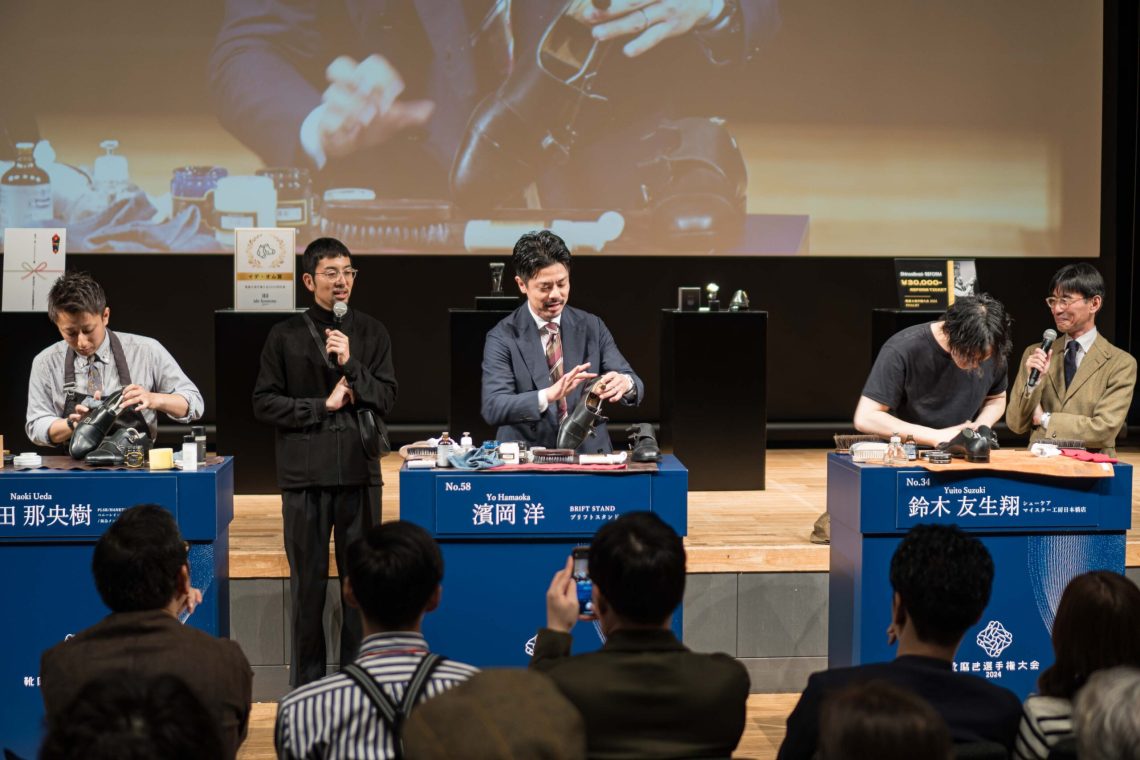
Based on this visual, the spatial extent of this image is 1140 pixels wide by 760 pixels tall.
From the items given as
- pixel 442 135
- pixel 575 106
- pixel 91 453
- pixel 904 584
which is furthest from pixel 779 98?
pixel 904 584

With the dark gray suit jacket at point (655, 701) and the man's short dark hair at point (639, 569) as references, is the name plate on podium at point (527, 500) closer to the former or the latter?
the man's short dark hair at point (639, 569)

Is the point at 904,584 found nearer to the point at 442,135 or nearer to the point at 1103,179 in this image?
the point at 442,135

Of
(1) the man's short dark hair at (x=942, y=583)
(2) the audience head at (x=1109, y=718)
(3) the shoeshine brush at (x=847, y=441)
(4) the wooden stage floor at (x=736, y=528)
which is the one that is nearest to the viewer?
(2) the audience head at (x=1109, y=718)

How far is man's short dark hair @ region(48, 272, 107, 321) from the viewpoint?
4586mm

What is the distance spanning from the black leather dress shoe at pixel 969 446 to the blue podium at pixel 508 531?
0.96m

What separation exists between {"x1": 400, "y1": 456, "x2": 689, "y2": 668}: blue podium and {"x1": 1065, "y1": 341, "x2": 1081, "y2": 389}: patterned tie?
169cm

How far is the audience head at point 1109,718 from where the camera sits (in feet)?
6.99

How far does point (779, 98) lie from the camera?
29.1 ft

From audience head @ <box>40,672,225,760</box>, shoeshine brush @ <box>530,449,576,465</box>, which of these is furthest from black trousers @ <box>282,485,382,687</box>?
audience head @ <box>40,672,225,760</box>

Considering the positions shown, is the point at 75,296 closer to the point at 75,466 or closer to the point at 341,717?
the point at 75,466

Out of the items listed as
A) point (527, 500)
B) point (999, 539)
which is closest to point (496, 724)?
point (527, 500)

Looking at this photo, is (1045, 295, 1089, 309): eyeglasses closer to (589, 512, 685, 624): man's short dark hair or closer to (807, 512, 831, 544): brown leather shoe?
(807, 512, 831, 544): brown leather shoe

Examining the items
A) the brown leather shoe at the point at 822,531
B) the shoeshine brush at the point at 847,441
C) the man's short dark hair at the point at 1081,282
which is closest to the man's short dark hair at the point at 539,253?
the shoeshine brush at the point at 847,441

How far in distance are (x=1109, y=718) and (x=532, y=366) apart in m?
2.80
